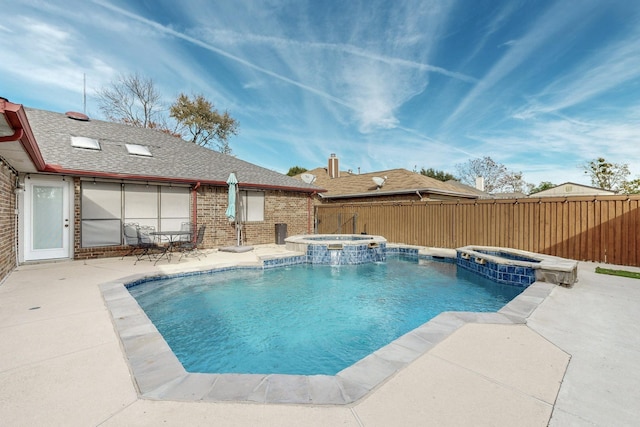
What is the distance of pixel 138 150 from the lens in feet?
35.4

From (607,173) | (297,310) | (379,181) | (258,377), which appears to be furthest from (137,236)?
(607,173)

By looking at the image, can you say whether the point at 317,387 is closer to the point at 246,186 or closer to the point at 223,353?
the point at 223,353

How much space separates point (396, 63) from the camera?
12906 mm

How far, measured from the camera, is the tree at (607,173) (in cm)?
2942

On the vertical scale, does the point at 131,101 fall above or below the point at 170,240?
above

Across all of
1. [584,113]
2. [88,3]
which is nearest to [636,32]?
[584,113]

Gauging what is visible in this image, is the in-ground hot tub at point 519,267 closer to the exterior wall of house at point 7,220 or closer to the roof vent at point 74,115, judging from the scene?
the exterior wall of house at point 7,220

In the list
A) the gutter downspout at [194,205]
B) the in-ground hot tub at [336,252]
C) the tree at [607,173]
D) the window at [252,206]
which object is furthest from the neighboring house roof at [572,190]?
the gutter downspout at [194,205]

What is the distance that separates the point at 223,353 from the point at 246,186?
8940 mm

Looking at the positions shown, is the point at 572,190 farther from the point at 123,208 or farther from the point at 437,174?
the point at 123,208

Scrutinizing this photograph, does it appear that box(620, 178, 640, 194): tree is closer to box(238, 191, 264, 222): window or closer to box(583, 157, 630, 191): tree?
box(583, 157, 630, 191): tree

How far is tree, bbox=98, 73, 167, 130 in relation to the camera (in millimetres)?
20328

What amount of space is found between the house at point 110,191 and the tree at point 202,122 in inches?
474

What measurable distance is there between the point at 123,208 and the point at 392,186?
1380cm
